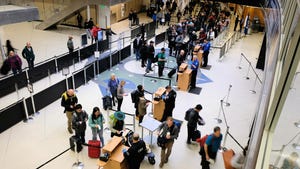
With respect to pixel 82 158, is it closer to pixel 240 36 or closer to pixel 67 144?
pixel 67 144

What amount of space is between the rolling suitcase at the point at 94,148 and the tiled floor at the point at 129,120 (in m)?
0.17

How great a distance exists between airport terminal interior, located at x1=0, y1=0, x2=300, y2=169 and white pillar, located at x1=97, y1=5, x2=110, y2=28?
0.26ft

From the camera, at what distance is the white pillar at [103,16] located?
21.0 meters

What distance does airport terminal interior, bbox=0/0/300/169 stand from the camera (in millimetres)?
3232

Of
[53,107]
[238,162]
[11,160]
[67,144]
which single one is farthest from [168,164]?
[53,107]

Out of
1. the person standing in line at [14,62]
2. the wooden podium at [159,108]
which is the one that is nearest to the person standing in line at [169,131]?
the wooden podium at [159,108]

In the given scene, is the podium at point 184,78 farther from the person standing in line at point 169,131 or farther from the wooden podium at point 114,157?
the wooden podium at point 114,157

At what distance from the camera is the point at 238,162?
5836 mm

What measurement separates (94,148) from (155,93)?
128 inches

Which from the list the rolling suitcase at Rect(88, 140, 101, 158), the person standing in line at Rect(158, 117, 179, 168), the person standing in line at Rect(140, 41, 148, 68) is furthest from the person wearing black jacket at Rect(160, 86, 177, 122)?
the person standing in line at Rect(140, 41, 148, 68)

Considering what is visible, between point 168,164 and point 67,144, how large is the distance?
10.6ft

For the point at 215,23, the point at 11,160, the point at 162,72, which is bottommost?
the point at 11,160

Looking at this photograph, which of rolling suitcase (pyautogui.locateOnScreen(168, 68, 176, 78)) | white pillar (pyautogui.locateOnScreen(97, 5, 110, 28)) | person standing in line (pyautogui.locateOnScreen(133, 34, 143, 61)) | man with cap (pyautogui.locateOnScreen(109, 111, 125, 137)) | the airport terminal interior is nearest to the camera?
the airport terminal interior

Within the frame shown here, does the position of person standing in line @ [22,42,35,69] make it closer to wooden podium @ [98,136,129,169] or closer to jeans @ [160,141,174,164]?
→ wooden podium @ [98,136,129,169]
